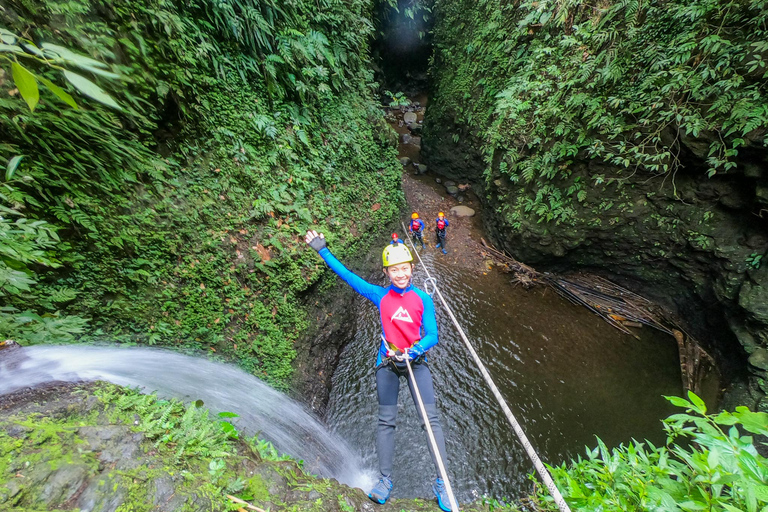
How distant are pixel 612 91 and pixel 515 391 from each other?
603 cm

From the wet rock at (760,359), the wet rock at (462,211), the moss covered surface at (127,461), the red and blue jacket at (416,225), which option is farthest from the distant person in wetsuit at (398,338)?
the wet rock at (462,211)

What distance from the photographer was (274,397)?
442 cm

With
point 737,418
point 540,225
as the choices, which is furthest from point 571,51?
point 737,418

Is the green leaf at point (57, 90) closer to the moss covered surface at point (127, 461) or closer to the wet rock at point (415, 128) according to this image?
the moss covered surface at point (127, 461)

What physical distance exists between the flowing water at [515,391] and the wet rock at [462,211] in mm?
3697

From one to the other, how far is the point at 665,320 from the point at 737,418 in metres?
6.75

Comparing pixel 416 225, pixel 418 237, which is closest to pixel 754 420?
pixel 416 225

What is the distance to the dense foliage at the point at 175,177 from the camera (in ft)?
9.53

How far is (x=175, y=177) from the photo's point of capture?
4.14 m

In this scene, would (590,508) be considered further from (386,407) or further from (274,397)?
(274,397)

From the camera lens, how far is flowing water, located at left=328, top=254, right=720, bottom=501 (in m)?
4.79

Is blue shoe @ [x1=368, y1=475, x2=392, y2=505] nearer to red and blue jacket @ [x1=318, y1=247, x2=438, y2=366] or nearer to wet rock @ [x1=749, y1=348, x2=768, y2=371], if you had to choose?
red and blue jacket @ [x1=318, y1=247, x2=438, y2=366]

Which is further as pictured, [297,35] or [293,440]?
[297,35]

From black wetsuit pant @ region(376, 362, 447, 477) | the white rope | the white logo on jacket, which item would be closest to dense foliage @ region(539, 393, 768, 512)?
the white rope
